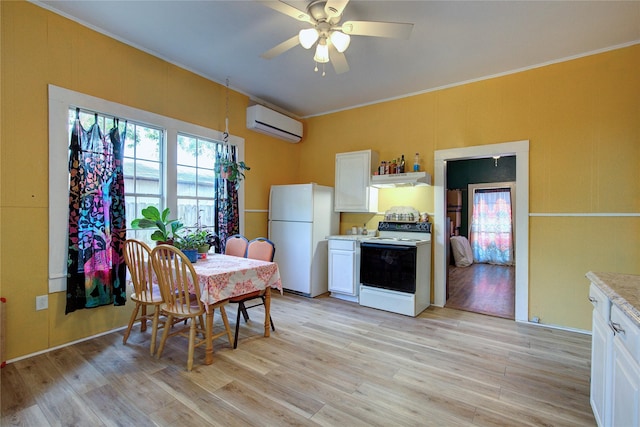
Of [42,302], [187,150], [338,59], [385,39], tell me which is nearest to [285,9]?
[338,59]

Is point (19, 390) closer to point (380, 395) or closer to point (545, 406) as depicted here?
point (380, 395)

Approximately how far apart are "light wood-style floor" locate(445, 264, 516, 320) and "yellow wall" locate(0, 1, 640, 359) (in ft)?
2.02

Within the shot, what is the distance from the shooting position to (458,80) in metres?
3.69

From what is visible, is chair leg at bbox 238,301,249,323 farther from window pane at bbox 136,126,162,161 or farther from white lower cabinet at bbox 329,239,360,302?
window pane at bbox 136,126,162,161

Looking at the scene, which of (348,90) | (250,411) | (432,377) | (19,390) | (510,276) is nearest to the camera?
(250,411)

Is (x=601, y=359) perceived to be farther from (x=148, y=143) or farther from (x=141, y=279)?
(x=148, y=143)

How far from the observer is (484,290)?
4734 mm

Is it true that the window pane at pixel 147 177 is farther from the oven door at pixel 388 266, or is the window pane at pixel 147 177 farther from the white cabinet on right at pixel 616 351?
the white cabinet on right at pixel 616 351

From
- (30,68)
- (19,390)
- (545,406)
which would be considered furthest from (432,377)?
(30,68)

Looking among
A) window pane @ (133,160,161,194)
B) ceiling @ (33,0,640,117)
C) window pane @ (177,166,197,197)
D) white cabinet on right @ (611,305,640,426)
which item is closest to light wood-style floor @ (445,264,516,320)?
white cabinet on right @ (611,305,640,426)

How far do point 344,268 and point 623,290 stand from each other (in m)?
2.92

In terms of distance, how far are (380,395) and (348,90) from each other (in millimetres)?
3538

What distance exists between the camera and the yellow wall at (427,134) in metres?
2.38

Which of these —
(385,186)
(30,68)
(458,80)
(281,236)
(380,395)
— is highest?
(458,80)
